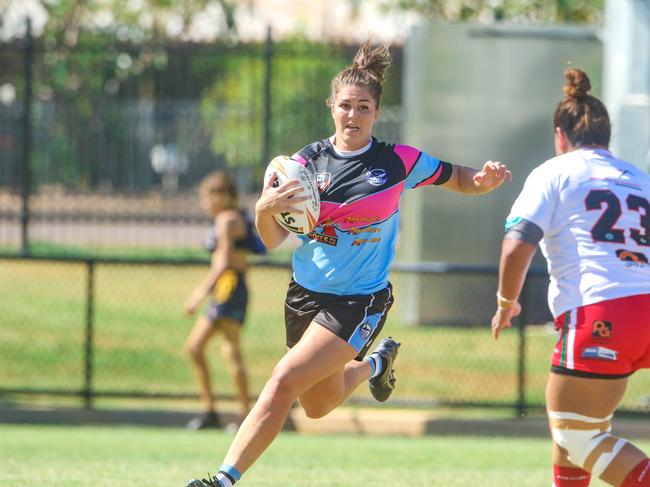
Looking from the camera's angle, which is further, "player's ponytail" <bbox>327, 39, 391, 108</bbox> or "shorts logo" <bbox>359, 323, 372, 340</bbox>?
"player's ponytail" <bbox>327, 39, 391, 108</bbox>

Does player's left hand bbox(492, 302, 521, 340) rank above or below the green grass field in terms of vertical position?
above

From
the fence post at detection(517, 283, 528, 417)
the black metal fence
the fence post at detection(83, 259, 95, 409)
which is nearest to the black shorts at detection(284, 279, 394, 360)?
the fence post at detection(517, 283, 528, 417)

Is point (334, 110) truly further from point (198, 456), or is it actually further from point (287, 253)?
point (287, 253)

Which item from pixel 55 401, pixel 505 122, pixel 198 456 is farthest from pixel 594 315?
pixel 505 122

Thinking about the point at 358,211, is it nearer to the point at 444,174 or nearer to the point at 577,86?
the point at 444,174

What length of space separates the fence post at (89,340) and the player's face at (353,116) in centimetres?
558

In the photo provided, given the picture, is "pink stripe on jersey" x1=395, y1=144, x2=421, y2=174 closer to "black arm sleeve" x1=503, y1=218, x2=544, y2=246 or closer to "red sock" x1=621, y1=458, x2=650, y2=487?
"black arm sleeve" x1=503, y1=218, x2=544, y2=246

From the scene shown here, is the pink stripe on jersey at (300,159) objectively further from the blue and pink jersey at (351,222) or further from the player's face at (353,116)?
the player's face at (353,116)

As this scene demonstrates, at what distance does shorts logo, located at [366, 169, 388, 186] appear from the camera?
6320 mm

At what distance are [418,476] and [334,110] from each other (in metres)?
2.69

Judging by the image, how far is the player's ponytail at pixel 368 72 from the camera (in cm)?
642

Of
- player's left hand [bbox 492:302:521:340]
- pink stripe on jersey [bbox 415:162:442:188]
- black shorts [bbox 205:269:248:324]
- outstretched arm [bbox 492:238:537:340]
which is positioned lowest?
black shorts [bbox 205:269:248:324]

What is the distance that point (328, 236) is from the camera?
6.30m

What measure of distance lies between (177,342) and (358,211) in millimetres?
7424
